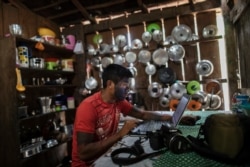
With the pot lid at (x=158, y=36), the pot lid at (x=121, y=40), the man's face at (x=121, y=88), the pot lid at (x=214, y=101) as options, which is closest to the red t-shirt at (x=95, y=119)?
the man's face at (x=121, y=88)

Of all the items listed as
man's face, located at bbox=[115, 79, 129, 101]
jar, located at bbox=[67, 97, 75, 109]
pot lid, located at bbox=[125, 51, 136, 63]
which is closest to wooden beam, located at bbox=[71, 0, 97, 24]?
pot lid, located at bbox=[125, 51, 136, 63]

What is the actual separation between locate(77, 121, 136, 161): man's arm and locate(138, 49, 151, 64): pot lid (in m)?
2.35

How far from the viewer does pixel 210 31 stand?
350 cm

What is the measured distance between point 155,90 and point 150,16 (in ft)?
4.13

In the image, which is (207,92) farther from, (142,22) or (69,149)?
(69,149)

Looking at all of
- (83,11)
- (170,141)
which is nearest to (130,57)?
(83,11)

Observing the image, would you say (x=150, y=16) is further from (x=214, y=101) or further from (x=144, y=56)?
(x=214, y=101)

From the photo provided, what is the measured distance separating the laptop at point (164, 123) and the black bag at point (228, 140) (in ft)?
1.70

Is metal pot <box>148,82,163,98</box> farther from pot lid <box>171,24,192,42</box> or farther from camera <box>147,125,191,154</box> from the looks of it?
camera <box>147,125,191,154</box>

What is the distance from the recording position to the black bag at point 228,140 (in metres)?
1.09

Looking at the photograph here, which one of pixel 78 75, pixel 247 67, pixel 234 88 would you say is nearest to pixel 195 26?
pixel 234 88

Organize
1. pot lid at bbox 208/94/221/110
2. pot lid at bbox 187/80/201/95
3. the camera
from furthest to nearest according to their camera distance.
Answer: pot lid at bbox 187/80/201/95 < pot lid at bbox 208/94/221/110 < the camera

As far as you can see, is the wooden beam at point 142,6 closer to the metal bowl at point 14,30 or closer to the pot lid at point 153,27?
the pot lid at point 153,27

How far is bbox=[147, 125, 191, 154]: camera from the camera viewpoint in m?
1.24
